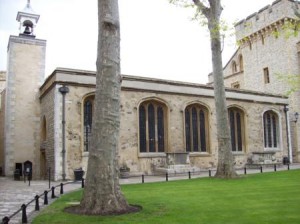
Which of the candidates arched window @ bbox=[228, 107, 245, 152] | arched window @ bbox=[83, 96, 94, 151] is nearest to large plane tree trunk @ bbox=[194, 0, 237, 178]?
arched window @ bbox=[83, 96, 94, 151]

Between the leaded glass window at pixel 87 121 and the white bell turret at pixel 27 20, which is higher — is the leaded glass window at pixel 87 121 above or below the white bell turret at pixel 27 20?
below

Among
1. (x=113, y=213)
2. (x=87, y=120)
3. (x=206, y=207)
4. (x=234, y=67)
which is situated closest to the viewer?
(x=113, y=213)

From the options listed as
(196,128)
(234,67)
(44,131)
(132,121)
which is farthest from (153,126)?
(234,67)

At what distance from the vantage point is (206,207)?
27.4 ft

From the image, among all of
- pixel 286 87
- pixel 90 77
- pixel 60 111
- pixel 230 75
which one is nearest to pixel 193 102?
pixel 90 77

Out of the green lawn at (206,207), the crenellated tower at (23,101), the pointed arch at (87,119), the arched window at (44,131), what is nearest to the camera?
the green lawn at (206,207)

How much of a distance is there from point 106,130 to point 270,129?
72.1 feet

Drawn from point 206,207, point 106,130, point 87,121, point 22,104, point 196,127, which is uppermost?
point 22,104

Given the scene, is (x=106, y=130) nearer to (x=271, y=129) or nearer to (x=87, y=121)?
(x=87, y=121)

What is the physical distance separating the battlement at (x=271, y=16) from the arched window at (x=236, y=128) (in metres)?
9.14

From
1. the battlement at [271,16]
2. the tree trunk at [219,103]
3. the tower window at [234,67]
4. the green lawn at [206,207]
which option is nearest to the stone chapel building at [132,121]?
the tree trunk at [219,103]

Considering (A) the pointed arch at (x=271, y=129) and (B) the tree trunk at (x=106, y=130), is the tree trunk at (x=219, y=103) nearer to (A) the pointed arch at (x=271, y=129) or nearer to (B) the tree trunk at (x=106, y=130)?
(B) the tree trunk at (x=106, y=130)

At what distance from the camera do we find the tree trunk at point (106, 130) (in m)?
8.14

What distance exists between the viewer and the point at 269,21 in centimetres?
3288
